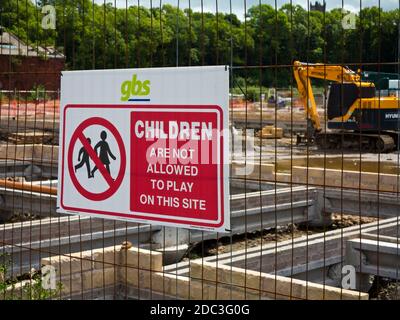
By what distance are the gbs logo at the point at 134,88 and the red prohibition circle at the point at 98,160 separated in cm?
Answer: 25

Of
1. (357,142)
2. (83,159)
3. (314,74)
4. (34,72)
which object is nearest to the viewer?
(83,159)

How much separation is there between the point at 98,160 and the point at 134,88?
613 millimetres

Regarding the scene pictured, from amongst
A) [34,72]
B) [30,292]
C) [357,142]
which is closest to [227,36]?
[34,72]

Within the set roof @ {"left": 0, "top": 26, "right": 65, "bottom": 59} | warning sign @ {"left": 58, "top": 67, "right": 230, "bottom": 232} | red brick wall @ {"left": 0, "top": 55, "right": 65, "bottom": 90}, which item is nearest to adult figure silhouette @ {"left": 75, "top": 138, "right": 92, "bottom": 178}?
warning sign @ {"left": 58, "top": 67, "right": 230, "bottom": 232}

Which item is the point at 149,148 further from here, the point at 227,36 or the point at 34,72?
the point at 34,72

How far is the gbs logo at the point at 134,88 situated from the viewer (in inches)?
192

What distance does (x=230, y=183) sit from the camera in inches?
387

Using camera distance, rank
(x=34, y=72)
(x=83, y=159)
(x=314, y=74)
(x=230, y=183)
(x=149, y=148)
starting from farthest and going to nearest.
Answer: (x=314, y=74), (x=230, y=183), (x=34, y=72), (x=83, y=159), (x=149, y=148)

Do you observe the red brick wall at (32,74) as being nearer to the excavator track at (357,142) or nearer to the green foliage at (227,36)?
the green foliage at (227,36)

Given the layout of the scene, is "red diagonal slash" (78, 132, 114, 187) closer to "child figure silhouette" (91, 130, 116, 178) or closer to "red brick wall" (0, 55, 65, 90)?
"child figure silhouette" (91, 130, 116, 178)

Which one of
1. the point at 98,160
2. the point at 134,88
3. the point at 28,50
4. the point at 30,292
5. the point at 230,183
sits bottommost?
the point at 30,292

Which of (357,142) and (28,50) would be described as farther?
(357,142)

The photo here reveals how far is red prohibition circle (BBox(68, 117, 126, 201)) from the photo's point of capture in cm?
501
